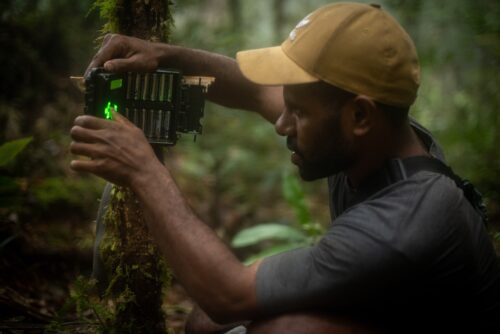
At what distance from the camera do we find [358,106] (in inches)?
101

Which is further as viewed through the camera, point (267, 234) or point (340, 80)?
point (267, 234)

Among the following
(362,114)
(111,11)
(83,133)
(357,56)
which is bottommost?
(83,133)

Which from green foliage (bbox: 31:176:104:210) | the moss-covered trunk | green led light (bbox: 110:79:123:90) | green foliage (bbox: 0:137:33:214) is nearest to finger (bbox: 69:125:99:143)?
green led light (bbox: 110:79:123:90)

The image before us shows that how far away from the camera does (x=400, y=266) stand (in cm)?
224

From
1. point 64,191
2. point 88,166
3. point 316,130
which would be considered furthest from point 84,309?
point 64,191

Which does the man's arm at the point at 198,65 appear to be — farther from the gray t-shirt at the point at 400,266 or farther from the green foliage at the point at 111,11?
the gray t-shirt at the point at 400,266

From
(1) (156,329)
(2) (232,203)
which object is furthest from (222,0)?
(1) (156,329)

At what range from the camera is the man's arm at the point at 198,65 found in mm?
2697

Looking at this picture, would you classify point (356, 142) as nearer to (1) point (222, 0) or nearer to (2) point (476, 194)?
(2) point (476, 194)

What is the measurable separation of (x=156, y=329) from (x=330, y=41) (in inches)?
74.8

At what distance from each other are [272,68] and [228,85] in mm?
866

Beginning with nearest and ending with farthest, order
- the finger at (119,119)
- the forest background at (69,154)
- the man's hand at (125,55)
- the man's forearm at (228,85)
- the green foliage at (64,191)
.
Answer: the finger at (119,119) → the man's hand at (125,55) → the man's forearm at (228,85) → the forest background at (69,154) → the green foliage at (64,191)

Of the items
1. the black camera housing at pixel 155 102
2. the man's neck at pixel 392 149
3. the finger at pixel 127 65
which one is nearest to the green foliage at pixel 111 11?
the finger at pixel 127 65

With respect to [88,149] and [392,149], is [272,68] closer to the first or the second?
[392,149]
